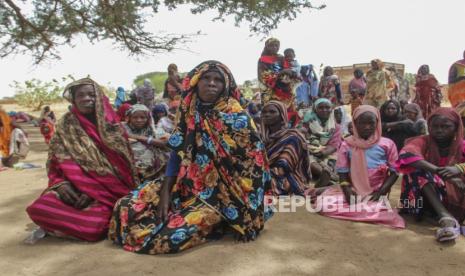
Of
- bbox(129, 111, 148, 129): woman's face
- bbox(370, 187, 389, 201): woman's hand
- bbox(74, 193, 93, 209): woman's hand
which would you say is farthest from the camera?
bbox(129, 111, 148, 129): woman's face

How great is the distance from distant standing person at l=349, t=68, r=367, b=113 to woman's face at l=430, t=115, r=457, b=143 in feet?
21.1

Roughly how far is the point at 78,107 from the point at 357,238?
2.60 m

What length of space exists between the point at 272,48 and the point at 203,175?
468 cm

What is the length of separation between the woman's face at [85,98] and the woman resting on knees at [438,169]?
2744mm

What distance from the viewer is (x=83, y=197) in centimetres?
351

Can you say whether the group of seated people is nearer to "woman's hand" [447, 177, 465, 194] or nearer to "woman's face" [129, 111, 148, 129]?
"woman's hand" [447, 177, 465, 194]

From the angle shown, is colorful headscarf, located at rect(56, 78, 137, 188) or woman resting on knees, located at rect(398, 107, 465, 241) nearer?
woman resting on knees, located at rect(398, 107, 465, 241)

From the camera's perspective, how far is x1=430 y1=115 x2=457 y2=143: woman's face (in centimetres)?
361

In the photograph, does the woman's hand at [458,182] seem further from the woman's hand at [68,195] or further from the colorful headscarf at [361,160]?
the woman's hand at [68,195]

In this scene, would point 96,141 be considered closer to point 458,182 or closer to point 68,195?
point 68,195

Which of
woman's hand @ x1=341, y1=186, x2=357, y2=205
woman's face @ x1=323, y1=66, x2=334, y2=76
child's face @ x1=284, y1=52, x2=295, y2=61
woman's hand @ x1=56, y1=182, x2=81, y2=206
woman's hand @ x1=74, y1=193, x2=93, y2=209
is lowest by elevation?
woman's hand @ x1=341, y1=186, x2=357, y2=205

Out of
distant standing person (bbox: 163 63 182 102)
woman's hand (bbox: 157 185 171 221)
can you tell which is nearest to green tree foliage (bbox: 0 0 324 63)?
distant standing person (bbox: 163 63 182 102)

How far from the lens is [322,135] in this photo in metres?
5.95

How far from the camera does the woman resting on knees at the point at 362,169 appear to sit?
395 centimetres
